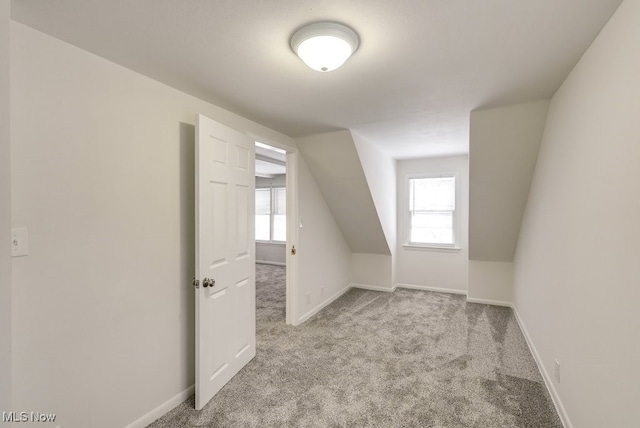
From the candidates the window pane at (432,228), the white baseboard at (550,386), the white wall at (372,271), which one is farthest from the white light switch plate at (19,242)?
the window pane at (432,228)

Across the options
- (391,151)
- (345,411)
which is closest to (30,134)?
→ (345,411)

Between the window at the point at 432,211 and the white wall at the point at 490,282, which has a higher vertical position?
the window at the point at 432,211

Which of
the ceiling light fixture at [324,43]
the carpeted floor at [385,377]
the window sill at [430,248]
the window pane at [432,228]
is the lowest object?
the carpeted floor at [385,377]

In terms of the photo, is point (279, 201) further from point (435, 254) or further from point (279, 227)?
point (435, 254)

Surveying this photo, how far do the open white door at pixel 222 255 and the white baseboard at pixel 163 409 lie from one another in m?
0.19

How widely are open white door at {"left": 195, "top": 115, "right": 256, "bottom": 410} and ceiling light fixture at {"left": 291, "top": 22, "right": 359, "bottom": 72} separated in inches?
38.1

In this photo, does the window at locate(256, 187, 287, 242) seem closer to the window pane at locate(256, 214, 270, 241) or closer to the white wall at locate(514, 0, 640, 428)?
the window pane at locate(256, 214, 270, 241)

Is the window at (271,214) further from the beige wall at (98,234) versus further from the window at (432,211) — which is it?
the beige wall at (98,234)

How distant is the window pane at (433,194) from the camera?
4.68m

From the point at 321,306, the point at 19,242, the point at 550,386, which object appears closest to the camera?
the point at 19,242

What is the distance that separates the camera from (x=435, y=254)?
15.6 ft

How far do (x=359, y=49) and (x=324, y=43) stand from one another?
257mm

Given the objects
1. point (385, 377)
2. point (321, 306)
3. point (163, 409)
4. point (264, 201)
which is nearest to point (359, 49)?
point (385, 377)

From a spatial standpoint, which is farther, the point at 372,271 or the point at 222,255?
the point at 372,271
